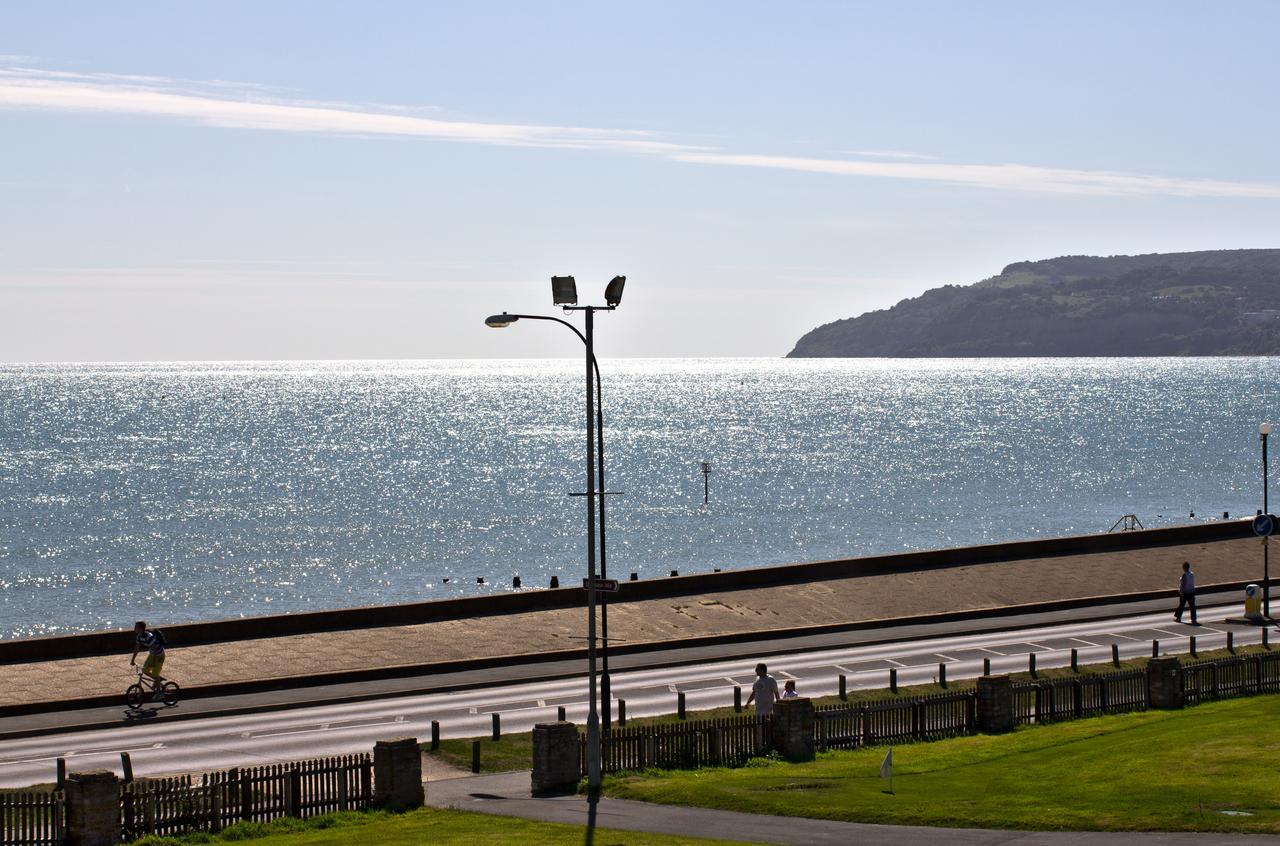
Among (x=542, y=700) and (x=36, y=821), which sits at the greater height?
(x=36, y=821)

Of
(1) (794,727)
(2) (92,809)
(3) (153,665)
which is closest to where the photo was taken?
(2) (92,809)

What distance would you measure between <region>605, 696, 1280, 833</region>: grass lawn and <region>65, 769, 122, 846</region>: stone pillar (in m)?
7.40

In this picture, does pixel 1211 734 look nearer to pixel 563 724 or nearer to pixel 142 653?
pixel 563 724

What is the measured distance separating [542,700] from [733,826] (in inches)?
490

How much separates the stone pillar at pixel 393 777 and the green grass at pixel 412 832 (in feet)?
1.05

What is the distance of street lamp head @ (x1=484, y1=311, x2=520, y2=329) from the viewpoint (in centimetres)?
2384

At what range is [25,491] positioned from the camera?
13362 centimetres

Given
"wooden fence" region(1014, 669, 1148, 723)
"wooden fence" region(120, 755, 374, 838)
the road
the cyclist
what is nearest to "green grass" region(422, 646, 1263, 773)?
the road

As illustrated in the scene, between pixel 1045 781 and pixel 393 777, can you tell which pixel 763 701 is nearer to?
pixel 1045 781

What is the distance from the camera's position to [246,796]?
21688 millimetres

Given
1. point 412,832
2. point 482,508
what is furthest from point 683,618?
point 482,508

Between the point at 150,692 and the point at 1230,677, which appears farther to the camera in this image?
the point at 150,692

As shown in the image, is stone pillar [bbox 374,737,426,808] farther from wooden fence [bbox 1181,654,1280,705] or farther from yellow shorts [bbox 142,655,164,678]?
wooden fence [bbox 1181,654,1280,705]

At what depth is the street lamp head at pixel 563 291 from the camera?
2375 centimetres
